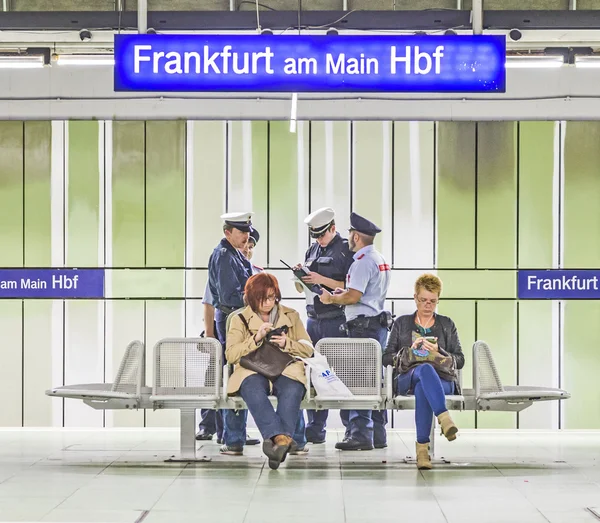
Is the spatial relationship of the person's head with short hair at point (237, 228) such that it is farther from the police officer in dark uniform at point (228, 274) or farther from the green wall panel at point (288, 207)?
the green wall panel at point (288, 207)

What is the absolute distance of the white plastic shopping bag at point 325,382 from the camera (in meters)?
6.93

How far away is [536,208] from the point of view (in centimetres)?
945

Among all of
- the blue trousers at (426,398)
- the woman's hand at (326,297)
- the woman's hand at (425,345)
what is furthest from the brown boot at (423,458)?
the woman's hand at (326,297)

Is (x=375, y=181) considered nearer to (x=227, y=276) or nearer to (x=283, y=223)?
(x=283, y=223)

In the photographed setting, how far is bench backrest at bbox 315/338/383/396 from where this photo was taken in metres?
7.14

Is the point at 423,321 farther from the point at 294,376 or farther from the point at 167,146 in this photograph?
the point at 167,146

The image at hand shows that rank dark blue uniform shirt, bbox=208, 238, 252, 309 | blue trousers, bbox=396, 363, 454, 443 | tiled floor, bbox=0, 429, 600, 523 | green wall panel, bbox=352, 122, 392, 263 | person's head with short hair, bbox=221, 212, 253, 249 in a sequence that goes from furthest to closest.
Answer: green wall panel, bbox=352, 122, 392, 263, person's head with short hair, bbox=221, 212, 253, 249, dark blue uniform shirt, bbox=208, 238, 252, 309, blue trousers, bbox=396, 363, 454, 443, tiled floor, bbox=0, 429, 600, 523

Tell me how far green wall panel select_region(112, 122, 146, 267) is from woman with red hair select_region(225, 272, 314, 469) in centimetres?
268

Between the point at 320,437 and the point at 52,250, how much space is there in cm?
300

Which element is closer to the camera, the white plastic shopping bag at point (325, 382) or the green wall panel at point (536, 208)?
the white plastic shopping bag at point (325, 382)

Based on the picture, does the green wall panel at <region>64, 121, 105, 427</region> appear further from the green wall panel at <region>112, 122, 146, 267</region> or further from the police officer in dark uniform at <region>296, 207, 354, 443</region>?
the police officer in dark uniform at <region>296, 207, 354, 443</region>

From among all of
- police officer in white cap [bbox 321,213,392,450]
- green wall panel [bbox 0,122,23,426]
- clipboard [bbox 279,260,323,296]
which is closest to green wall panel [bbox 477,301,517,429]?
police officer in white cap [bbox 321,213,392,450]

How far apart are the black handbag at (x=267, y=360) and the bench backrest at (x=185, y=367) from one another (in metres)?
0.35

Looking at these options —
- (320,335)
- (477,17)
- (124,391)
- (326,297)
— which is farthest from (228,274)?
(477,17)
